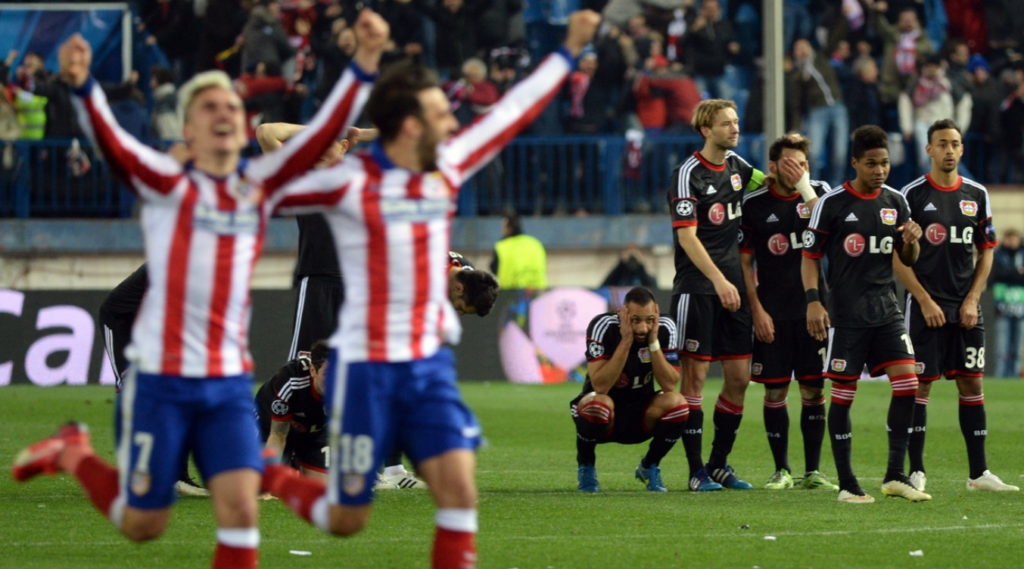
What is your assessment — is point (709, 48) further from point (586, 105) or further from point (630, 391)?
point (630, 391)

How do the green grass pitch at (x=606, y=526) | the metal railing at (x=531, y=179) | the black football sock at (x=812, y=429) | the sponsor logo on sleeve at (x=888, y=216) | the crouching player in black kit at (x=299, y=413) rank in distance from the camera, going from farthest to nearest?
1. the metal railing at (x=531, y=179)
2. the black football sock at (x=812, y=429)
3. the sponsor logo on sleeve at (x=888, y=216)
4. the crouching player in black kit at (x=299, y=413)
5. the green grass pitch at (x=606, y=526)

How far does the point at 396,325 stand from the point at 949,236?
516 cm

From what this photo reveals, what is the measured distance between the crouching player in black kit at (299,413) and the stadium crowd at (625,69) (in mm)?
11354

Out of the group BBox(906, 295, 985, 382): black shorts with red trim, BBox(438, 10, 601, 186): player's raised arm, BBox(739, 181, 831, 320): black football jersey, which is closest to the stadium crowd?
BBox(739, 181, 831, 320): black football jersey

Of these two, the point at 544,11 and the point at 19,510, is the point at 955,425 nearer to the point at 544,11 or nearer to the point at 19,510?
the point at 19,510

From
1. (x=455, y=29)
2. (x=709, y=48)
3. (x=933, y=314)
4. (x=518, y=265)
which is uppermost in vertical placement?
(x=455, y=29)

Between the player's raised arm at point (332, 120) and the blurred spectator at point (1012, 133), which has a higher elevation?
the blurred spectator at point (1012, 133)

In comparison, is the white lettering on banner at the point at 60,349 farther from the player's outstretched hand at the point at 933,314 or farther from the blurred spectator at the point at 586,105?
the player's outstretched hand at the point at 933,314

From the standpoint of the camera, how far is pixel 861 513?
26.4 feet

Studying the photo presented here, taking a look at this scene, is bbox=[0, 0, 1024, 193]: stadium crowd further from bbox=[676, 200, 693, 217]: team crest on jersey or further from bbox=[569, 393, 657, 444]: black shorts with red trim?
bbox=[569, 393, 657, 444]: black shorts with red trim

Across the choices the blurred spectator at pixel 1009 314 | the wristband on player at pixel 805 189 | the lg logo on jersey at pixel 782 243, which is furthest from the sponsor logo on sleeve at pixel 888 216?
the blurred spectator at pixel 1009 314

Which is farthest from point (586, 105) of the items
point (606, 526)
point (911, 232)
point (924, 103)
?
point (606, 526)

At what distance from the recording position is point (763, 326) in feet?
31.0

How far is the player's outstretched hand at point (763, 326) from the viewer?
9.46 m
